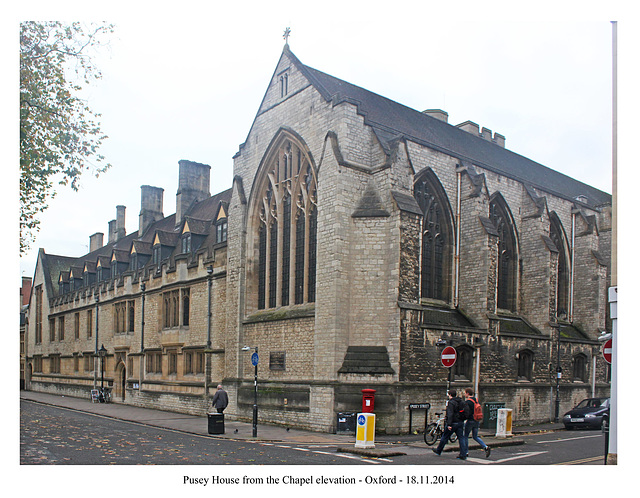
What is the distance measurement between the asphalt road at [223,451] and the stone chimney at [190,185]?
2287 cm

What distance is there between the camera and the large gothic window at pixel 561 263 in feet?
103

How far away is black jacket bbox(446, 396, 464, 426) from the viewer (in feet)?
47.7

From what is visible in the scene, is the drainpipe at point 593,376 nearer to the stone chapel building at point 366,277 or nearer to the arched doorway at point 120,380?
the stone chapel building at point 366,277

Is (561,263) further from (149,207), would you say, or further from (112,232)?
(112,232)

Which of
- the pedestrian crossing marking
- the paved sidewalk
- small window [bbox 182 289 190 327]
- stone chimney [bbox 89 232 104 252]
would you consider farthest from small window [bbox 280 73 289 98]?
stone chimney [bbox 89 232 104 252]

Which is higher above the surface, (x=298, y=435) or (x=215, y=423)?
(x=215, y=423)

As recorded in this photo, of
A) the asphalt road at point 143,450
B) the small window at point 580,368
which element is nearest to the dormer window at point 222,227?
the asphalt road at point 143,450

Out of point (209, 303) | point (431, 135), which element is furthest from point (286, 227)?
point (431, 135)

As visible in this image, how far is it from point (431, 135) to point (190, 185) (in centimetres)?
1941

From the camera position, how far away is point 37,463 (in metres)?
12.9

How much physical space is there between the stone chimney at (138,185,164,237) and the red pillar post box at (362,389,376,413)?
106 feet

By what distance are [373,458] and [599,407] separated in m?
13.1

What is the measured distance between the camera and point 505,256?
28797 millimetres

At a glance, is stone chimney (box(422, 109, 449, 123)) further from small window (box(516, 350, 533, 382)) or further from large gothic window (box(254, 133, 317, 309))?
small window (box(516, 350, 533, 382))
